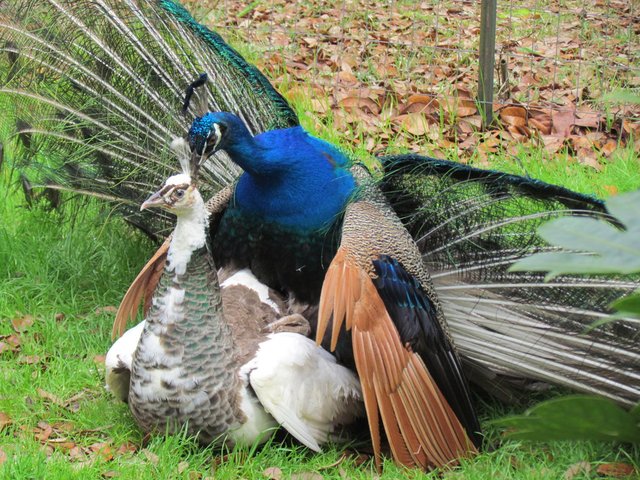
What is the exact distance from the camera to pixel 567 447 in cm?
304

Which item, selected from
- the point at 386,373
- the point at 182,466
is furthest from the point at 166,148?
the point at 386,373

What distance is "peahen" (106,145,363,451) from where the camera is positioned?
288cm

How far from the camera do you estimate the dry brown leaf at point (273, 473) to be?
2.91 metres

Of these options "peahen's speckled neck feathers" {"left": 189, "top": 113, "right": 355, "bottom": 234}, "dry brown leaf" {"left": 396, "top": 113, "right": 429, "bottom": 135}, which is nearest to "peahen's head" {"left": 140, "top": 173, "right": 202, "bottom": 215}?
"peahen's speckled neck feathers" {"left": 189, "top": 113, "right": 355, "bottom": 234}

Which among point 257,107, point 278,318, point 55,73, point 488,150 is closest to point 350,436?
point 278,318

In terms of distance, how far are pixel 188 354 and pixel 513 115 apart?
354cm

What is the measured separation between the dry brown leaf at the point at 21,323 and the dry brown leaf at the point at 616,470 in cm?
242

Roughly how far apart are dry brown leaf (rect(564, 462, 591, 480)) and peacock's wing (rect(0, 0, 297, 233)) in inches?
74.9

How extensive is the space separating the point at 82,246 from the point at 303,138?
4.99 ft

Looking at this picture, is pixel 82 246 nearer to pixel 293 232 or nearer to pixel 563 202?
pixel 293 232

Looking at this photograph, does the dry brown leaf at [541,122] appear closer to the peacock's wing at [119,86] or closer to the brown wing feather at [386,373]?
the peacock's wing at [119,86]

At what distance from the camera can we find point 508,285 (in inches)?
128

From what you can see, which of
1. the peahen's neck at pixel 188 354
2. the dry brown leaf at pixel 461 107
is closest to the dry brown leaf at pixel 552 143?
the dry brown leaf at pixel 461 107

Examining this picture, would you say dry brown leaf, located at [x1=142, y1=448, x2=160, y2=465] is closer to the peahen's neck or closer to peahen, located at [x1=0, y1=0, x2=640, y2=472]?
the peahen's neck
